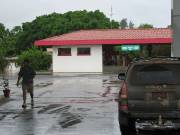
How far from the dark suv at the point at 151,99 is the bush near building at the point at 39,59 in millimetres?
46180

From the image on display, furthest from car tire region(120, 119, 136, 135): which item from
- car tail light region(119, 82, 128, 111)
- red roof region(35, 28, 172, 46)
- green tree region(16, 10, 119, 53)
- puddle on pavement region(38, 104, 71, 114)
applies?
green tree region(16, 10, 119, 53)

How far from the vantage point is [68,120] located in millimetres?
16422

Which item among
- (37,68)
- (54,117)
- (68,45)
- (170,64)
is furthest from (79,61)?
(170,64)

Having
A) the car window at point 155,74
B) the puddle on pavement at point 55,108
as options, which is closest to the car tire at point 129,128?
the car window at point 155,74

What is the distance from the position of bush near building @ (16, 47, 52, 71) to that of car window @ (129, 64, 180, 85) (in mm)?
46078

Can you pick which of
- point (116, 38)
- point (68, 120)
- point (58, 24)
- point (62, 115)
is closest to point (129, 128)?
point (68, 120)

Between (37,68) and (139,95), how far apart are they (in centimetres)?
4842

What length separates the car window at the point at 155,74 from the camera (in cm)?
1251

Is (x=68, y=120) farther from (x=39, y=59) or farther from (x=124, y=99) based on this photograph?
(x=39, y=59)

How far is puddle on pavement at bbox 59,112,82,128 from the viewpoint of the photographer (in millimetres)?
15578

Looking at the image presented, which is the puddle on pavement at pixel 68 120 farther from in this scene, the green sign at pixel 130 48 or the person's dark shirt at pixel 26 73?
the green sign at pixel 130 48

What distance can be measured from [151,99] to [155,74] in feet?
1.85

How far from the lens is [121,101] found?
41.1 feet

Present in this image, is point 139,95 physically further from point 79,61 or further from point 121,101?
point 79,61
